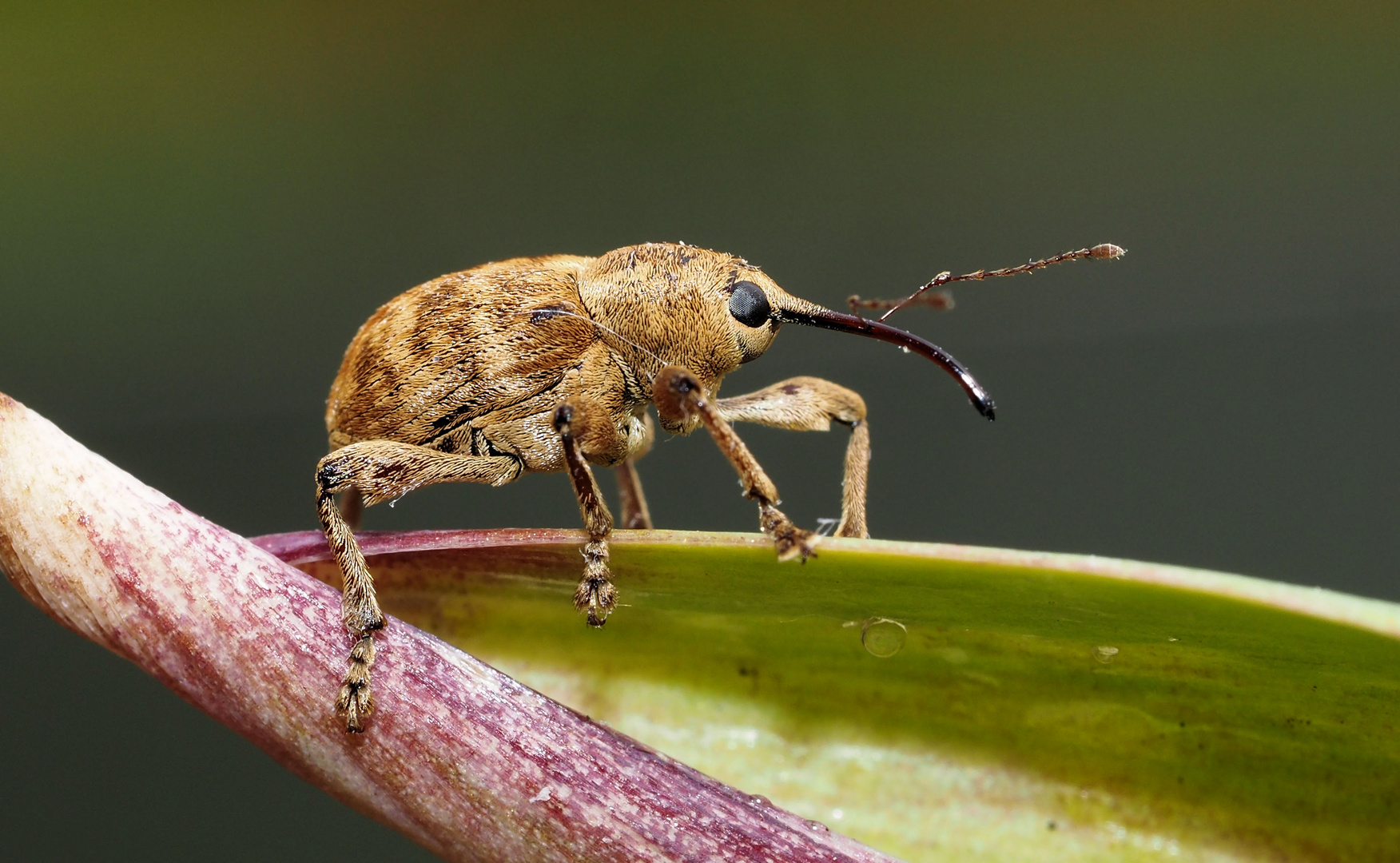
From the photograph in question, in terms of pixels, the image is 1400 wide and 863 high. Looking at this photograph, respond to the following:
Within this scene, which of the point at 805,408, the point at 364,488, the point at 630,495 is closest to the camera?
the point at 364,488

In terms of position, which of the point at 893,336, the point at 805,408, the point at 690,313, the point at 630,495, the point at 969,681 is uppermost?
the point at 690,313

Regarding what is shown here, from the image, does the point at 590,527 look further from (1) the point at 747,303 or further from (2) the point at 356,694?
(1) the point at 747,303

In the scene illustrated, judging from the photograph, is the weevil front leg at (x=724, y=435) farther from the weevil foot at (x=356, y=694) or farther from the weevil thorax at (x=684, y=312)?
the weevil foot at (x=356, y=694)

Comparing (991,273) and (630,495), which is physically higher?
(991,273)

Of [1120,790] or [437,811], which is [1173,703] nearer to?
[1120,790]

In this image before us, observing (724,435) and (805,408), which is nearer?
(724,435)

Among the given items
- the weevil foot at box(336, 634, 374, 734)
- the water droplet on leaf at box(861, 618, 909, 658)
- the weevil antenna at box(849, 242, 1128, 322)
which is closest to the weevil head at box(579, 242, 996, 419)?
the weevil antenna at box(849, 242, 1128, 322)

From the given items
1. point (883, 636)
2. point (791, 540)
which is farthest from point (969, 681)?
point (791, 540)
